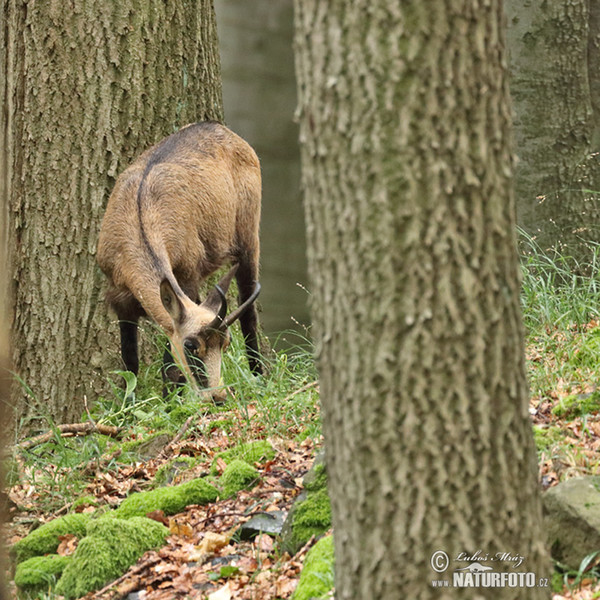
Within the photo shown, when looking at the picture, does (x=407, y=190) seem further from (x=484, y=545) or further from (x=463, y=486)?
(x=484, y=545)

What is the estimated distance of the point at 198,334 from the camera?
243 inches

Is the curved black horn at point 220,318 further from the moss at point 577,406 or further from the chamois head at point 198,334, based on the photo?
the moss at point 577,406

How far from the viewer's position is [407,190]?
224 centimetres

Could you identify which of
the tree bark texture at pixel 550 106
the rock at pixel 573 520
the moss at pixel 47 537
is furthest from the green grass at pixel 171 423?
the tree bark texture at pixel 550 106

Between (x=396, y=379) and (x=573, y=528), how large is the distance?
1050 mm

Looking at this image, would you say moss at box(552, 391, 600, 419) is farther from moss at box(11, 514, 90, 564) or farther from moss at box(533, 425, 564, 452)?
moss at box(11, 514, 90, 564)

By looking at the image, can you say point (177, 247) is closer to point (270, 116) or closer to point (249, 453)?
point (249, 453)

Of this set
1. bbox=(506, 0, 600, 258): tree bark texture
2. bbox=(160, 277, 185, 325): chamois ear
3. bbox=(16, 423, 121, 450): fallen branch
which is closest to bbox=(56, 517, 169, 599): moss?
bbox=(16, 423, 121, 450): fallen branch

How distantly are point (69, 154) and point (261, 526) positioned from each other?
3636 millimetres

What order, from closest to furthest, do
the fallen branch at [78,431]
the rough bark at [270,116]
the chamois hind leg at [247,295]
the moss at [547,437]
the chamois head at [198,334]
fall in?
the moss at [547,437]
the fallen branch at [78,431]
the chamois head at [198,334]
the chamois hind leg at [247,295]
the rough bark at [270,116]

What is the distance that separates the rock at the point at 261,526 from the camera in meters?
3.67

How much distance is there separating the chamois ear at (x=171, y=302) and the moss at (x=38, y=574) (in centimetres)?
261

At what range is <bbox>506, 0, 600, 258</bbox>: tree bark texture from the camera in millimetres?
6508

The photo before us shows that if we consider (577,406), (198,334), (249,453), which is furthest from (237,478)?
(198,334)
